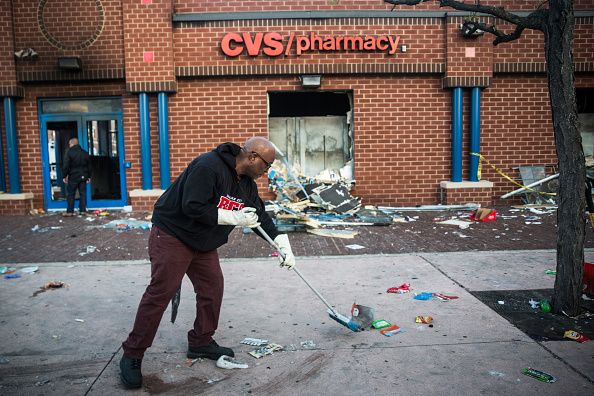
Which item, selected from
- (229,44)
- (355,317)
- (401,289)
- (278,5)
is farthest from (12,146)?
(355,317)

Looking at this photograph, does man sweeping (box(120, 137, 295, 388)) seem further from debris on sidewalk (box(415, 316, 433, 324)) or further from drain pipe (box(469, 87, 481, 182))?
drain pipe (box(469, 87, 481, 182))

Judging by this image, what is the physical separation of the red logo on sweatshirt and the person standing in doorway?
363 inches

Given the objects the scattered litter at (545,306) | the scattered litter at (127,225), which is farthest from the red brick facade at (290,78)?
the scattered litter at (545,306)

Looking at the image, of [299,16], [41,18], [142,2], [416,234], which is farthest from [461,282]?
[41,18]

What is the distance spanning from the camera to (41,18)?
1188cm

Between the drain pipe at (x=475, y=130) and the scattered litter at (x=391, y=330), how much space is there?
8806 mm

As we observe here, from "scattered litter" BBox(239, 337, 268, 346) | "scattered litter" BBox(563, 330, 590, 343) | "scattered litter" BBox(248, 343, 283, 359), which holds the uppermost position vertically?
"scattered litter" BBox(563, 330, 590, 343)

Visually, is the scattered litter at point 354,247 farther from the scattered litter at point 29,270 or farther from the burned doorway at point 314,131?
the burned doorway at point 314,131

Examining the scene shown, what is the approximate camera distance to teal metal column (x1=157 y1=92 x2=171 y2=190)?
1180cm

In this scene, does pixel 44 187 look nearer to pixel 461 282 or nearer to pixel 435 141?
pixel 435 141

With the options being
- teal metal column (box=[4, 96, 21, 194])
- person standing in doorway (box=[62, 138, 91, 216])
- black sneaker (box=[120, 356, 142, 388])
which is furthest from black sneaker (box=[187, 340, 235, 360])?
teal metal column (box=[4, 96, 21, 194])

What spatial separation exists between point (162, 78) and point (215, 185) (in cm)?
910

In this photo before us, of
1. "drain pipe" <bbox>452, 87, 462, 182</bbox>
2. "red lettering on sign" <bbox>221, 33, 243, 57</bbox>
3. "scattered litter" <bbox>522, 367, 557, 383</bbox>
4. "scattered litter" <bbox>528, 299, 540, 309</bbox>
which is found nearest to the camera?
"scattered litter" <bbox>522, 367, 557, 383</bbox>

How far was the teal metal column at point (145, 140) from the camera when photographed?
11836 millimetres
